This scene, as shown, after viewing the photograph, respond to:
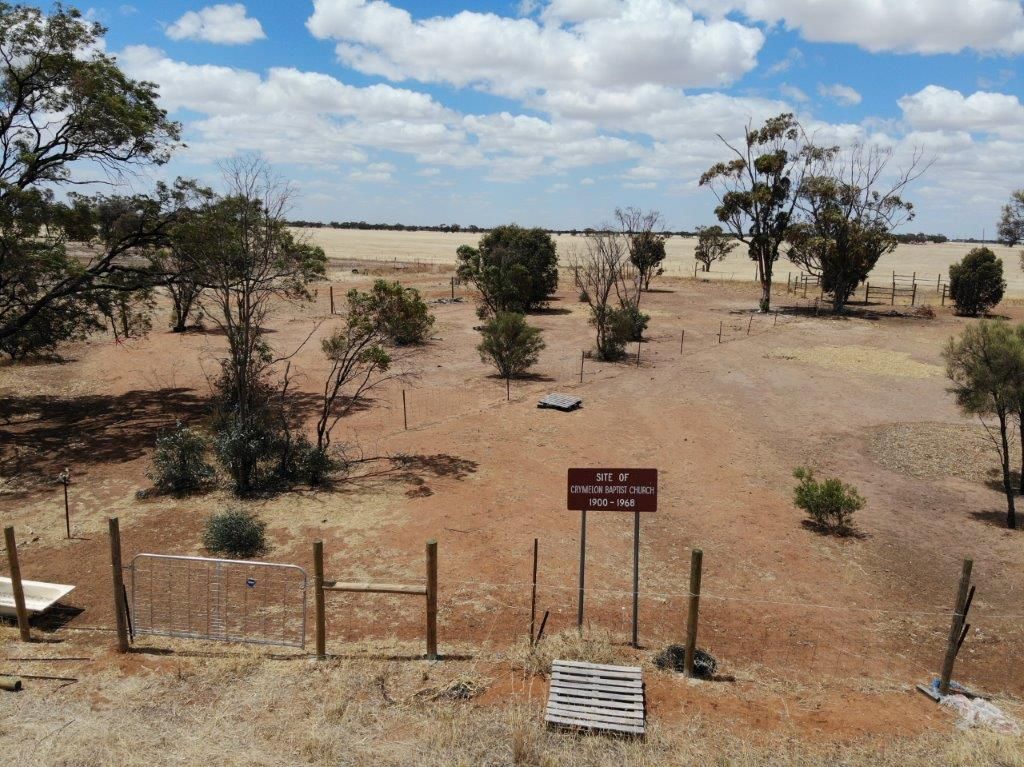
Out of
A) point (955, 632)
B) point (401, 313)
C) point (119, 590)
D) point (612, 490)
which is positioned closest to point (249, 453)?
point (119, 590)

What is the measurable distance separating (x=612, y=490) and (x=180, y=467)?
29.1 feet

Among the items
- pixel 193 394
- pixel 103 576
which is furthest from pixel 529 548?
pixel 193 394

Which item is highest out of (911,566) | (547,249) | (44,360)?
(547,249)

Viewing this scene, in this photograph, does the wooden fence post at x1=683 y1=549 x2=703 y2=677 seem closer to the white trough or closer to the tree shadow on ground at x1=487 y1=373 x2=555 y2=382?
the white trough

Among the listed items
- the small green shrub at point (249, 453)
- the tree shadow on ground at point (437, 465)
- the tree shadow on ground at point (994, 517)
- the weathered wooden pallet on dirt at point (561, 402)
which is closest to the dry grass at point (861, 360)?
the weathered wooden pallet on dirt at point (561, 402)

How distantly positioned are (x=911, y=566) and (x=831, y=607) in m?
2.36

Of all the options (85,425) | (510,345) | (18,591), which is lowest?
(85,425)

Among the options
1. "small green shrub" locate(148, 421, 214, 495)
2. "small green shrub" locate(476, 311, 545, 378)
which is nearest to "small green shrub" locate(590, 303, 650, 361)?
"small green shrub" locate(476, 311, 545, 378)

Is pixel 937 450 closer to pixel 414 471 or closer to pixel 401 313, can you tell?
pixel 414 471

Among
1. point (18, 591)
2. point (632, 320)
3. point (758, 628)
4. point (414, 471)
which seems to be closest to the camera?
point (18, 591)

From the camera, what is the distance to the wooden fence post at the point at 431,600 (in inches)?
284

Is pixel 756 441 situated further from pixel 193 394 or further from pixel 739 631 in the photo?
pixel 193 394

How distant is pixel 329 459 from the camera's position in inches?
567

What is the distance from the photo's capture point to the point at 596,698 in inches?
255
